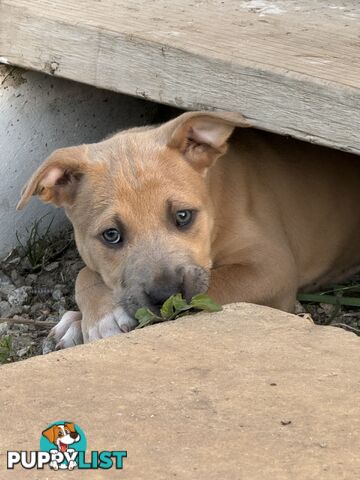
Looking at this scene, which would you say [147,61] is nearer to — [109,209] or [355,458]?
[109,209]

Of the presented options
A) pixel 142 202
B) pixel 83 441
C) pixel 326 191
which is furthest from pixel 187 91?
pixel 83 441

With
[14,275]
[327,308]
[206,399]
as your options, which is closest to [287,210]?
[327,308]

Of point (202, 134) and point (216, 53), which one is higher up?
point (216, 53)

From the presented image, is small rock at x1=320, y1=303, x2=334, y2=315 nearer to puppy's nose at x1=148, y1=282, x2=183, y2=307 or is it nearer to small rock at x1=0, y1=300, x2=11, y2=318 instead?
puppy's nose at x1=148, y1=282, x2=183, y2=307

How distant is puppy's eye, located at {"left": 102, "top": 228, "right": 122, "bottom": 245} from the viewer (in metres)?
5.01

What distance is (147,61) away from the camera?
536 cm

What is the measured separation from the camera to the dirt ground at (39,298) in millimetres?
5527

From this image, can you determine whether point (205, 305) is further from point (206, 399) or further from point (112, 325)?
point (206, 399)

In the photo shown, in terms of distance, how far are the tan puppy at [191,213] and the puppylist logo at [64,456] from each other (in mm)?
1397

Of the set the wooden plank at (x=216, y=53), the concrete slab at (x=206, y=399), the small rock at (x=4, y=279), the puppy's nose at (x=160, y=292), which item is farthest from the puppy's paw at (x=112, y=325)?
the small rock at (x=4, y=279)

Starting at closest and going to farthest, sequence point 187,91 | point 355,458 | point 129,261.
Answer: point 355,458 → point 129,261 → point 187,91

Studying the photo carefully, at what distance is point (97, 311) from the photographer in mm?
5234

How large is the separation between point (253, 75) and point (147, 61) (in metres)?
0.68

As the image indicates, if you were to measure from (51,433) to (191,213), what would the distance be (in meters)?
1.89
